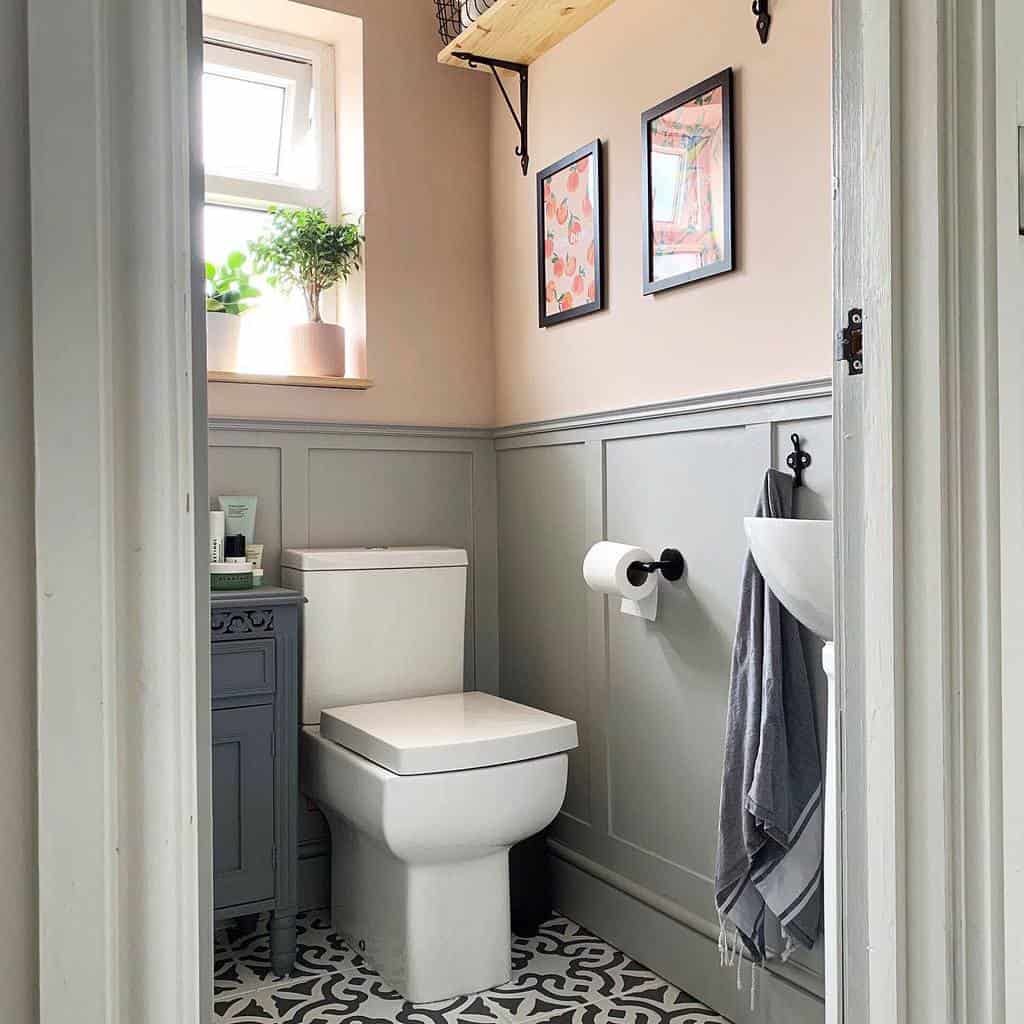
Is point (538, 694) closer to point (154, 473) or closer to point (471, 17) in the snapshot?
point (471, 17)

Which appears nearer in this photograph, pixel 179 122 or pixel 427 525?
pixel 179 122

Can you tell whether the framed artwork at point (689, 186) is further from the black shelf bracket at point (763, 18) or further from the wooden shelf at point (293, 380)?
the wooden shelf at point (293, 380)

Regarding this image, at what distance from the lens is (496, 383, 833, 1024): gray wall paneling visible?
1.97 metres

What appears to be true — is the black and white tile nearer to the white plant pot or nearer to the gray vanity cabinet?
the gray vanity cabinet

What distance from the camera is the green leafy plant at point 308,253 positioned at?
2559 millimetres

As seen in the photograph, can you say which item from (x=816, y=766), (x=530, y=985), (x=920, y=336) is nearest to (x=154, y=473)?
(x=920, y=336)

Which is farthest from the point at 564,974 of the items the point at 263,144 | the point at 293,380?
the point at 263,144

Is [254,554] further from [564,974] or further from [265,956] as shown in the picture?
[564,974]

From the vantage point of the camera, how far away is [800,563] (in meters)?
1.54

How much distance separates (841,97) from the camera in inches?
40.1

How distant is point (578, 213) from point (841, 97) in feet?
4.80

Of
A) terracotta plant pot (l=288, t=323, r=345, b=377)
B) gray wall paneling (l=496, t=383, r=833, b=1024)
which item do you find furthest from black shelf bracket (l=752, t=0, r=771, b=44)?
terracotta plant pot (l=288, t=323, r=345, b=377)

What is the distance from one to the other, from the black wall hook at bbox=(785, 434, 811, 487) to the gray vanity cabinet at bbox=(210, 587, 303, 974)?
107cm

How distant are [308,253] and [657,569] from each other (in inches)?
45.9
